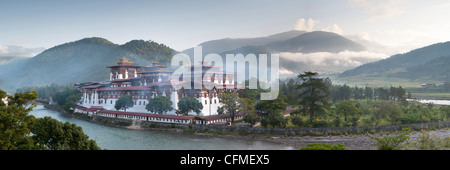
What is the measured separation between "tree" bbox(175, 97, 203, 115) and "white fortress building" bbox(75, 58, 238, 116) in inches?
75.8

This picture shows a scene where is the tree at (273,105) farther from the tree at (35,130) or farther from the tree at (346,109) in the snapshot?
the tree at (35,130)

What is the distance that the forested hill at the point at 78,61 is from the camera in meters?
140

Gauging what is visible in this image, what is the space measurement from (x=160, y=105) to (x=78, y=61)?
462 feet

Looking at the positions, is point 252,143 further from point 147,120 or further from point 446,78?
point 446,78

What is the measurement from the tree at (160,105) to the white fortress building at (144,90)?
1629mm

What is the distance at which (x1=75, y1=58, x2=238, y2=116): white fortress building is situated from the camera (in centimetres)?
4547

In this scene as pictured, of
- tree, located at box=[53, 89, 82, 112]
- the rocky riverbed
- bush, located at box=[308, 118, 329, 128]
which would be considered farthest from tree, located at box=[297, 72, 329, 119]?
tree, located at box=[53, 89, 82, 112]

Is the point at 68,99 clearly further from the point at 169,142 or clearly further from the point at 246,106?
the point at 246,106

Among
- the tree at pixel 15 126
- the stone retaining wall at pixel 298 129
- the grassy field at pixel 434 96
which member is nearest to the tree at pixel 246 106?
the stone retaining wall at pixel 298 129

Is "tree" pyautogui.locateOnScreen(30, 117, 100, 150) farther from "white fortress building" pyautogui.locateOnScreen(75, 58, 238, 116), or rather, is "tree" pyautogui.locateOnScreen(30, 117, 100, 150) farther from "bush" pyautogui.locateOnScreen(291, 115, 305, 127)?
"white fortress building" pyautogui.locateOnScreen(75, 58, 238, 116)

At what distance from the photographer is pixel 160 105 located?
42500 mm

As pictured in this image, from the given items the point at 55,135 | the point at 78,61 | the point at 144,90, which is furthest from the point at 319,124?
the point at 78,61

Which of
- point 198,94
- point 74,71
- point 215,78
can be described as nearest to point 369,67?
point 215,78
